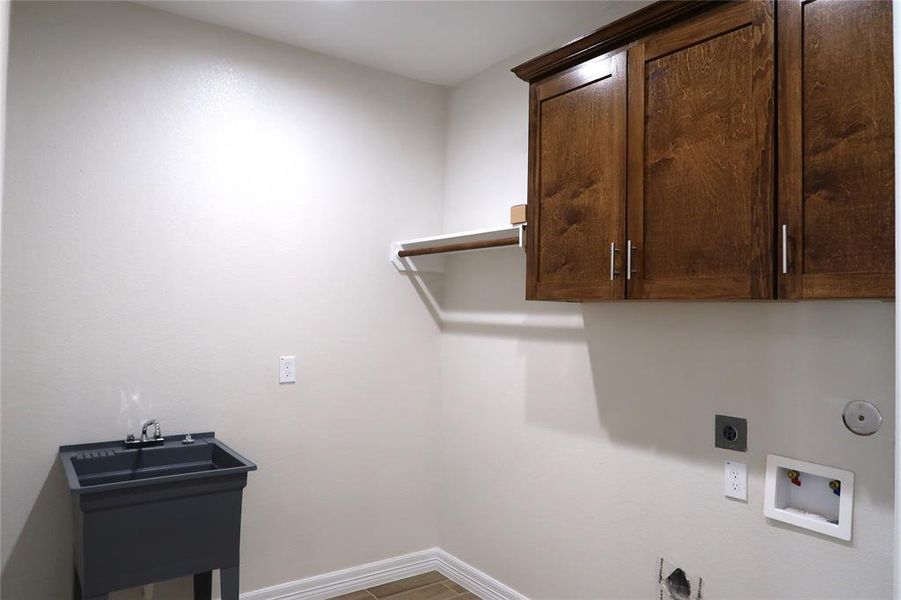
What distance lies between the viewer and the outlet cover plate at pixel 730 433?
2.07m

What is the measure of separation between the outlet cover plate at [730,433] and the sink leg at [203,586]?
2028 millimetres

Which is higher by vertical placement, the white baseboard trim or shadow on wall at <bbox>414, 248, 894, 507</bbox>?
shadow on wall at <bbox>414, 248, 894, 507</bbox>

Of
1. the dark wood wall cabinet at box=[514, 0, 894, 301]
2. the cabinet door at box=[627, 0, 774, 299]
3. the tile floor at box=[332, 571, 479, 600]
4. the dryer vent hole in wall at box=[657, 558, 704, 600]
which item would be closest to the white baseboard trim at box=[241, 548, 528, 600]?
the tile floor at box=[332, 571, 479, 600]

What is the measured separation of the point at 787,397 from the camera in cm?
197

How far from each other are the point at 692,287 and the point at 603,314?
0.71 meters

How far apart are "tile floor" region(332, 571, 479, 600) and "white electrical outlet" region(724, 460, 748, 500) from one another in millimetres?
1501

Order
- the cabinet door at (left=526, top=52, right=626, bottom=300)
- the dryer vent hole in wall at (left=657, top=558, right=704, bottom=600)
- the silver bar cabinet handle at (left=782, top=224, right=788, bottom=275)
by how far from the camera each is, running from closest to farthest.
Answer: the silver bar cabinet handle at (left=782, top=224, right=788, bottom=275) → the cabinet door at (left=526, top=52, right=626, bottom=300) → the dryer vent hole in wall at (left=657, top=558, right=704, bottom=600)

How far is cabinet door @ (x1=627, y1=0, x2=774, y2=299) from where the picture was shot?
5.68ft

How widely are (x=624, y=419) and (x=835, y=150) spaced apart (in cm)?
126

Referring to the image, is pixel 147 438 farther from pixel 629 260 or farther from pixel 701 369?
pixel 701 369

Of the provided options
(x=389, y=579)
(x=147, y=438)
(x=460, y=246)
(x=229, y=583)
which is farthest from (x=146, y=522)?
(x=460, y=246)

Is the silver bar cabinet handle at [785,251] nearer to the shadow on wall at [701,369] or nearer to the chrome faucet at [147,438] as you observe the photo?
the shadow on wall at [701,369]

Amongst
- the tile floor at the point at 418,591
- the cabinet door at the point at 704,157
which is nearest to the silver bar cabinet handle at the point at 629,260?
the cabinet door at the point at 704,157

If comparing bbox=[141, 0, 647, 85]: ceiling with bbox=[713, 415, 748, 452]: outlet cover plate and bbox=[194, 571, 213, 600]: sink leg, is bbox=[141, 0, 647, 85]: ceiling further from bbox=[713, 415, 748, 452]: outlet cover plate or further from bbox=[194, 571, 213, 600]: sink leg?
bbox=[194, 571, 213, 600]: sink leg
